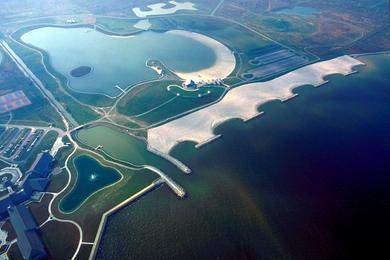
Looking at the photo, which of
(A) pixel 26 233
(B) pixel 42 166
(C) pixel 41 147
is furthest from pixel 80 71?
(A) pixel 26 233

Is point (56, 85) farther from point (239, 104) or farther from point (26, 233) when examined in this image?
point (239, 104)

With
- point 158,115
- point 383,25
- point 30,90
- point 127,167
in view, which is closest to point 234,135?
point 158,115

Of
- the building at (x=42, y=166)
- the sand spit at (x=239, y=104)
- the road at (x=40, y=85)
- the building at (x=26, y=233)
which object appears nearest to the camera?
the building at (x=26, y=233)

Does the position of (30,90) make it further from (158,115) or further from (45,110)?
(158,115)

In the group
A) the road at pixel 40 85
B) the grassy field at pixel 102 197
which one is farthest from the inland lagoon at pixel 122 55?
the grassy field at pixel 102 197

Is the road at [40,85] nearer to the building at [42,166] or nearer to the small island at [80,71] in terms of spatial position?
the small island at [80,71]

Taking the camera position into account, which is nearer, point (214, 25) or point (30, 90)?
point (30, 90)
